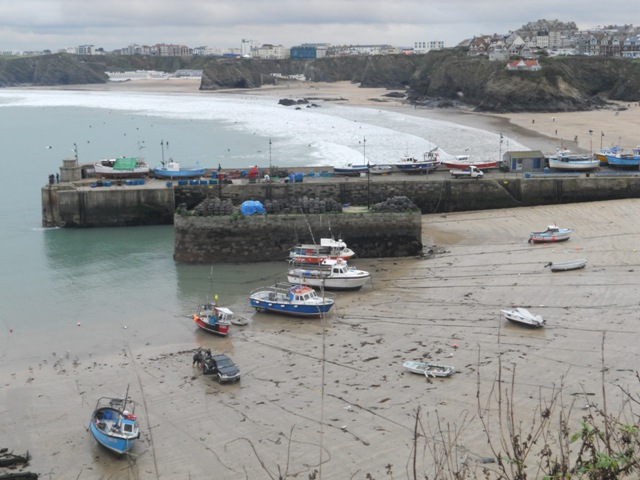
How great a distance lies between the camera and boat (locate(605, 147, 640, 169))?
1393 inches

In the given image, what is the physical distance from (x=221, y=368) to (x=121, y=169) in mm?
20574

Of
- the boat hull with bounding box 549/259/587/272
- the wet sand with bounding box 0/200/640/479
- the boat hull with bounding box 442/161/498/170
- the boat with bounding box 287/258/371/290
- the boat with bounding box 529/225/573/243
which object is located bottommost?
the wet sand with bounding box 0/200/640/479

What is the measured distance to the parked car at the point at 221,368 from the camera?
1647 cm

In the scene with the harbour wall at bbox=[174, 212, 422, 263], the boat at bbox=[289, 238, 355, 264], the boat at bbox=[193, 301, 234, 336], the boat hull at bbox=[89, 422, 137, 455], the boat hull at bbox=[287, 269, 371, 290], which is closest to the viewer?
the boat hull at bbox=[89, 422, 137, 455]

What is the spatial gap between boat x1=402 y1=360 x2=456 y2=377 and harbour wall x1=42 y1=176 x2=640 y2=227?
15.7m

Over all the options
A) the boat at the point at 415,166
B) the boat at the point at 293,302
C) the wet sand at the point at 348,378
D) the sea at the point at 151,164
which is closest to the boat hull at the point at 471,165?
the boat at the point at 415,166

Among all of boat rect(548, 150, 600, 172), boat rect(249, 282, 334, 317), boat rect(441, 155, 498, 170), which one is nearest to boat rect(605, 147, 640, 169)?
boat rect(548, 150, 600, 172)

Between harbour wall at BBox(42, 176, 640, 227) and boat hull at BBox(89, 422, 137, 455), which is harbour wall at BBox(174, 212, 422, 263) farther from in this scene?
boat hull at BBox(89, 422, 137, 455)

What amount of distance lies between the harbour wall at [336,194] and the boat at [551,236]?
5656mm

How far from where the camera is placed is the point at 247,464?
43.6ft

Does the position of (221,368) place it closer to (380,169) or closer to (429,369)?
(429,369)

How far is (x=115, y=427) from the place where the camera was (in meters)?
14.0

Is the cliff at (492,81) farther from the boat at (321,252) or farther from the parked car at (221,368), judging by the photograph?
the parked car at (221,368)

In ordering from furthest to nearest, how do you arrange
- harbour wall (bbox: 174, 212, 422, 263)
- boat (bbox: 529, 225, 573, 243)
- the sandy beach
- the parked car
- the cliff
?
the cliff
boat (bbox: 529, 225, 573, 243)
harbour wall (bbox: 174, 212, 422, 263)
the parked car
the sandy beach
